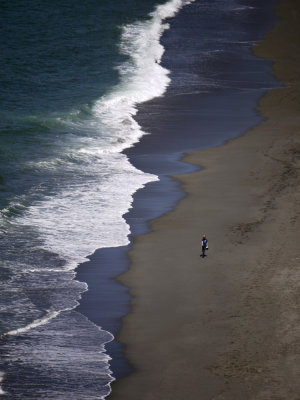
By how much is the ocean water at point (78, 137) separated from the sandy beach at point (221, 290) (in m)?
1.11

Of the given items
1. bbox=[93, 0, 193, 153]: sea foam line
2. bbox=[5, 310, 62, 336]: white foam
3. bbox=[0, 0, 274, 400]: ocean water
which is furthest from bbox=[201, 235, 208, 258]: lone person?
bbox=[93, 0, 193, 153]: sea foam line

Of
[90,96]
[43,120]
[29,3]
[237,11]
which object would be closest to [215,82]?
[90,96]

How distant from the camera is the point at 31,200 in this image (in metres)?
26.5

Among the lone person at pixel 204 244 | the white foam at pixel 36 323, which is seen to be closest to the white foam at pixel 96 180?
the white foam at pixel 36 323

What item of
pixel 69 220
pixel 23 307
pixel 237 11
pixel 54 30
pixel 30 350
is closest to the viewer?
pixel 30 350

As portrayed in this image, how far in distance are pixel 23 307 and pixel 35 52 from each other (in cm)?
3709

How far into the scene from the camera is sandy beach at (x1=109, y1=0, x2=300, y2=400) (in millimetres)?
15344

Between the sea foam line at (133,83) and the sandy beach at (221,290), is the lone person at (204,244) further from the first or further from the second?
the sea foam line at (133,83)

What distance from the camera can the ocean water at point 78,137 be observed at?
17.1m

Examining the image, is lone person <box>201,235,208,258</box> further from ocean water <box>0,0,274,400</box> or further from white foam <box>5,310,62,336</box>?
white foam <box>5,310,62,336</box>

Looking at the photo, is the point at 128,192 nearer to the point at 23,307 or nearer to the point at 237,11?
the point at 23,307

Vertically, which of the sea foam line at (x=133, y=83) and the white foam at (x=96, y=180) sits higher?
the sea foam line at (x=133, y=83)

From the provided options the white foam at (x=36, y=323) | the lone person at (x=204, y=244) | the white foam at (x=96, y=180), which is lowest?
the white foam at (x=36, y=323)

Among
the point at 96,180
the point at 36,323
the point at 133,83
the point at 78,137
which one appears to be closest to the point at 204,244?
the point at 36,323
